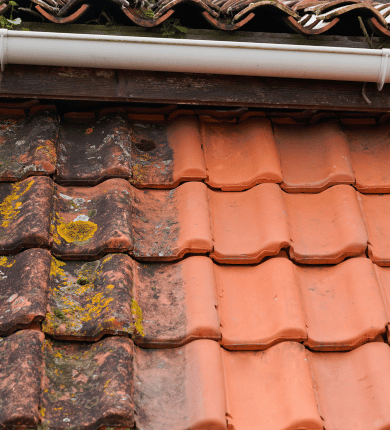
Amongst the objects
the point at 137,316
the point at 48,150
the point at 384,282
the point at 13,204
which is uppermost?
the point at 48,150

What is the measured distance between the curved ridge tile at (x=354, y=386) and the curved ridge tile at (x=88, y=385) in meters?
0.55

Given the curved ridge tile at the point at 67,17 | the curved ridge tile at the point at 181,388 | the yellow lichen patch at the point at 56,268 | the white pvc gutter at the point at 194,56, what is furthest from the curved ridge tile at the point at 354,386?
the curved ridge tile at the point at 67,17

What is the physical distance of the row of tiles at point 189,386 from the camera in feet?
3.90

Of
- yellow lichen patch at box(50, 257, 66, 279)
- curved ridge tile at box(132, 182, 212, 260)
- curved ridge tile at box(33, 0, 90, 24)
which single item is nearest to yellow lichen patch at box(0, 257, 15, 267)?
yellow lichen patch at box(50, 257, 66, 279)

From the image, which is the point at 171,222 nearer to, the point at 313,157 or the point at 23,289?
the point at 23,289

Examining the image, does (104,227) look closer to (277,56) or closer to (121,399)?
(121,399)

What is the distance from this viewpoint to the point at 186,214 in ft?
5.64

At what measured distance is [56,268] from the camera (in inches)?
59.7

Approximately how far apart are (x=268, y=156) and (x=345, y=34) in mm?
603

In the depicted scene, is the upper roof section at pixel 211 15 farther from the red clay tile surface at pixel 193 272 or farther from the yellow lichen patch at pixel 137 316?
the yellow lichen patch at pixel 137 316

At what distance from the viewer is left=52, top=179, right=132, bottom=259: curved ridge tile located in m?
1.56

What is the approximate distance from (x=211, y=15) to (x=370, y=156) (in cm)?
86

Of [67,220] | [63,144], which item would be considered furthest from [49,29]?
[67,220]

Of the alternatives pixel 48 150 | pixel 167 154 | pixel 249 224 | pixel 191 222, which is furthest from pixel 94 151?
pixel 249 224
